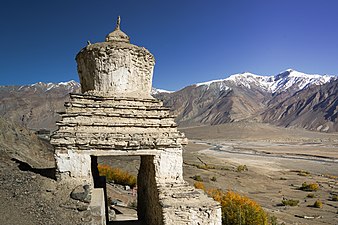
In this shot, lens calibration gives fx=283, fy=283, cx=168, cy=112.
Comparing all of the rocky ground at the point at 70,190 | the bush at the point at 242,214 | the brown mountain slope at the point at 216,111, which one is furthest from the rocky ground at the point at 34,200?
the brown mountain slope at the point at 216,111

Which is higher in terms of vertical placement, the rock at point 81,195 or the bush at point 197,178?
the rock at point 81,195

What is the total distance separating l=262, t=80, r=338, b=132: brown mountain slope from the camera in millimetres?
125812

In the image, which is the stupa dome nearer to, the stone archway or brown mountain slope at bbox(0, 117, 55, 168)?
the stone archway

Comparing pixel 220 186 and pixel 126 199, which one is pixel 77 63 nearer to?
pixel 126 199

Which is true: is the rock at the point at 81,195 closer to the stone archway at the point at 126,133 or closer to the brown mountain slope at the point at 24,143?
the stone archway at the point at 126,133

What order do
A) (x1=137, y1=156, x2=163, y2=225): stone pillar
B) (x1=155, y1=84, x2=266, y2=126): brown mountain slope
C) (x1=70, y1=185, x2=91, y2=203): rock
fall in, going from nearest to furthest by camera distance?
(x1=70, y1=185, x2=91, y2=203): rock < (x1=137, y1=156, x2=163, y2=225): stone pillar < (x1=155, y1=84, x2=266, y2=126): brown mountain slope

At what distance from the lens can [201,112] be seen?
609 feet

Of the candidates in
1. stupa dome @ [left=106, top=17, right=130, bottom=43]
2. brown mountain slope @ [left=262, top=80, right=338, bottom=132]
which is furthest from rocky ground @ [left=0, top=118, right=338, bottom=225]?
brown mountain slope @ [left=262, top=80, right=338, bottom=132]

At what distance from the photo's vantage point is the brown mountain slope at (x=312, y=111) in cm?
12581

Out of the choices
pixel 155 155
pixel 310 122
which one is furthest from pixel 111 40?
pixel 310 122

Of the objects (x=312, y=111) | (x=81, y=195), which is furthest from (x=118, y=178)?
(x=312, y=111)

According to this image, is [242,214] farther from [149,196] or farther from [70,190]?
[70,190]

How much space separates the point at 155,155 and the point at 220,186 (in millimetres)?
16513

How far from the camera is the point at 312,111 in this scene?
461ft
